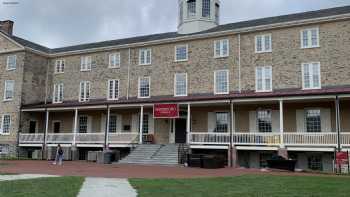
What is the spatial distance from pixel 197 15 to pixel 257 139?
13.5 metres

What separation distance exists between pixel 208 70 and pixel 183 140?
18.1 ft

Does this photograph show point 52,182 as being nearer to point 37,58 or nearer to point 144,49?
point 144,49

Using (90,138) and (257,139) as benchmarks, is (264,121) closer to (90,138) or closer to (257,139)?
(257,139)

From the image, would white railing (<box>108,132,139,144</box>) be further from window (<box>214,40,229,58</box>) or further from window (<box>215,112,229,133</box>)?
window (<box>214,40,229,58</box>)

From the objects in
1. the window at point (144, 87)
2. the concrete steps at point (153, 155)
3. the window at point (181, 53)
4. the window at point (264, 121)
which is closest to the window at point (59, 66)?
the window at point (144, 87)

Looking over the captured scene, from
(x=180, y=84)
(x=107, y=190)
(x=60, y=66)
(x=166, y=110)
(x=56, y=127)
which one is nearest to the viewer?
(x=107, y=190)

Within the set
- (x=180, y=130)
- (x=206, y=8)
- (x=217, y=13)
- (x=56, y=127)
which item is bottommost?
(x=180, y=130)

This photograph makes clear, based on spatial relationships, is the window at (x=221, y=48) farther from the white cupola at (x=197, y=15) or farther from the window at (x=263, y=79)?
the white cupola at (x=197, y=15)

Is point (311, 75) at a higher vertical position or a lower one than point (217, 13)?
lower

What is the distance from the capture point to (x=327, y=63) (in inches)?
1005

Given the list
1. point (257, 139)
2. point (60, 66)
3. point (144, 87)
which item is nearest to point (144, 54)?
point (144, 87)

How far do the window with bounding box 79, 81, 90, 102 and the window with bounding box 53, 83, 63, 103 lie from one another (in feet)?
7.60

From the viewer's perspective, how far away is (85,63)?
35.3 metres

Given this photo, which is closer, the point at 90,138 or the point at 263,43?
the point at 263,43
